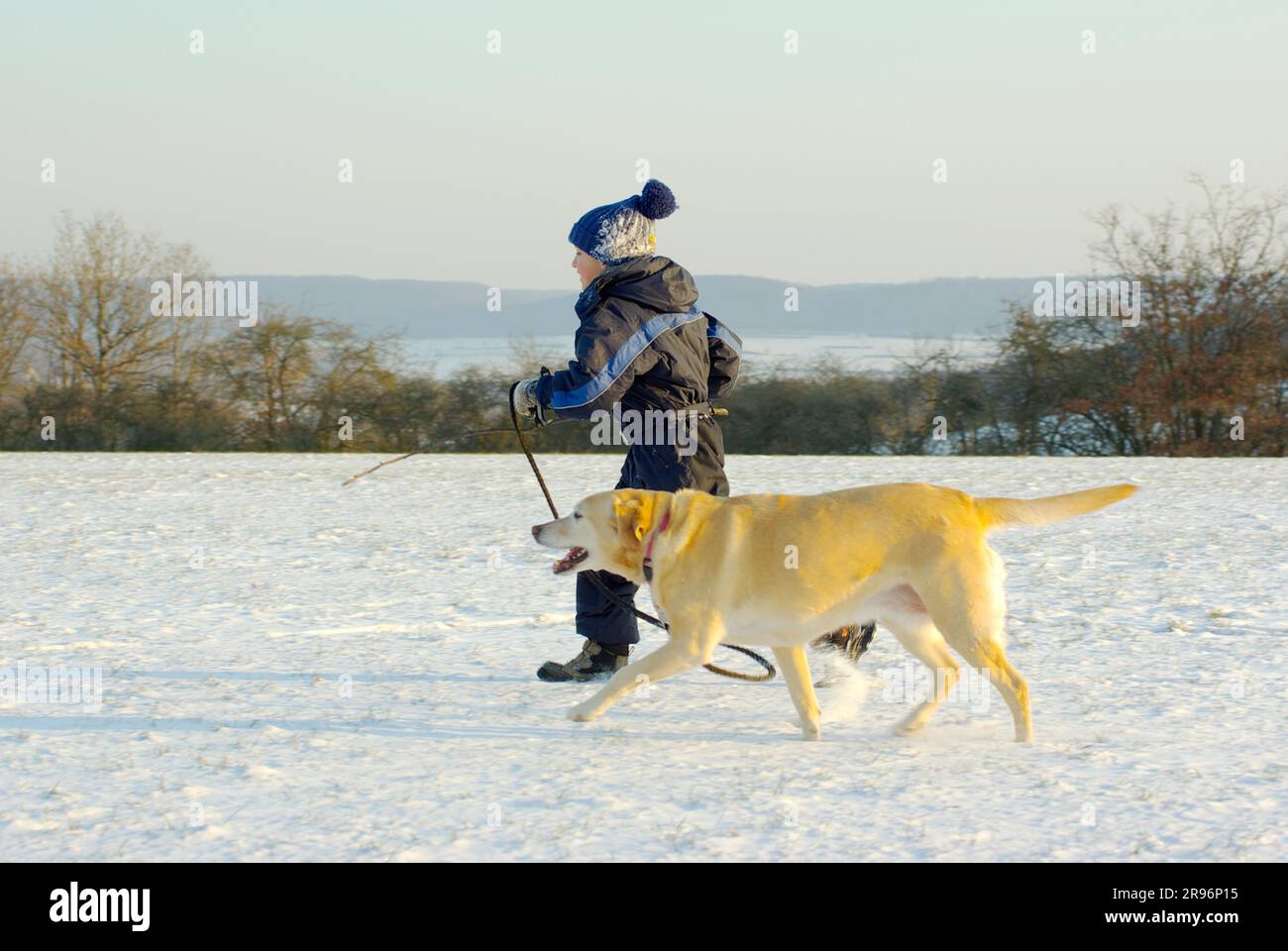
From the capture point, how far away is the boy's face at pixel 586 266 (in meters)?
5.46

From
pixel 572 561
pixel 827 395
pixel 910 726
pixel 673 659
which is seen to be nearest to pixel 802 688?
pixel 910 726

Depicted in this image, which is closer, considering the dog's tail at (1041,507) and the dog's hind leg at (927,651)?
the dog's tail at (1041,507)

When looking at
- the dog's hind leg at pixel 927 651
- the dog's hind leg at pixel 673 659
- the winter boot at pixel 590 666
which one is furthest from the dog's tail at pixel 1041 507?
the winter boot at pixel 590 666

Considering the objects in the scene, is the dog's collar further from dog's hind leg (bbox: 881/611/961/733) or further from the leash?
dog's hind leg (bbox: 881/611/961/733)

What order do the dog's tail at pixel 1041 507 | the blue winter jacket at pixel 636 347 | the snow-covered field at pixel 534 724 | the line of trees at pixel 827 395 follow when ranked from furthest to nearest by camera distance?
1. the line of trees at pixel 827 395
2. the blue winter jacket at pixel 636 347
3. the dog's tail at pixel 1041 507
4. the snow-covered field at pixel 534 724

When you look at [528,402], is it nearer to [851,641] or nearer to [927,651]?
[851,641]

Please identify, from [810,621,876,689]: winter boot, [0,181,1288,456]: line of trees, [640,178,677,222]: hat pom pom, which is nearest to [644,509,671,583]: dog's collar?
[810,621,876,689]: winter boot

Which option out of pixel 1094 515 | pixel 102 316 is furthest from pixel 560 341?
pixel 1094 515

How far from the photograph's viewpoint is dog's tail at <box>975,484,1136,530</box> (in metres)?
4.58

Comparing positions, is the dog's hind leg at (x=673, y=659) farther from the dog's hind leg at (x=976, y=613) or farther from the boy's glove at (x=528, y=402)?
the boy's glove at (x=528, y=402)

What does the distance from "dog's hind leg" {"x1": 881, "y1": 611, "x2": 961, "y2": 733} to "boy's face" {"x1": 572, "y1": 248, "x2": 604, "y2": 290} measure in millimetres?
1907

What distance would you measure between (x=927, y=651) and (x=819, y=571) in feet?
2.28

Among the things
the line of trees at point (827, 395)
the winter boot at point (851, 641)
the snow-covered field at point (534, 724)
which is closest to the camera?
the snow-covered field at point (534, 724)

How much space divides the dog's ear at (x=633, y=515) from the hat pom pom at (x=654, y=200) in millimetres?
1355
